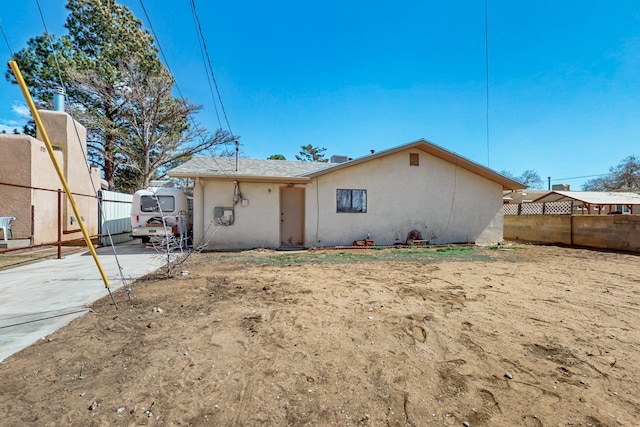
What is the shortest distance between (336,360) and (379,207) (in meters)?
9.37

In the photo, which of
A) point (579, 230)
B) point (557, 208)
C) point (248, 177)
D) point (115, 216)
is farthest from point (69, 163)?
point (557, 208)

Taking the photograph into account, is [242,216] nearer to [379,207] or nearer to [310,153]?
[379,207]

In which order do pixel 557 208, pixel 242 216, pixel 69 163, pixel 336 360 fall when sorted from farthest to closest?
pixel 557 208
pixel 69 163
pixel 242 216
pixel 336 360

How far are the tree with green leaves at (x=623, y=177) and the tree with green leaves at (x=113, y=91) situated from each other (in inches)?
1707

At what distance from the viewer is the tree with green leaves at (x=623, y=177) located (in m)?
30.5

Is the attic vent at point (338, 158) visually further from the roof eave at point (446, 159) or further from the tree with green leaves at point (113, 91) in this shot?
the tree with green leaves at point (113, 91)

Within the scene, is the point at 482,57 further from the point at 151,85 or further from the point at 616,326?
the point at 151,85

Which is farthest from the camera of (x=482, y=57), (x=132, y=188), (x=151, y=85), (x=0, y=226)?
(x=132, y=188)

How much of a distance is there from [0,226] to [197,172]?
5.89 metres

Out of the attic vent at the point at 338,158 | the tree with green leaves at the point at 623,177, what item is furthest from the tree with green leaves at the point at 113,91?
the tree with green leaves at the point at 623,177

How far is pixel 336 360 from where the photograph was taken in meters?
2.66

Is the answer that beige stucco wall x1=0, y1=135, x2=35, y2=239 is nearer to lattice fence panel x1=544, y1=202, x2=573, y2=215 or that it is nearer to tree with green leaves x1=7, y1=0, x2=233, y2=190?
tree with green leaves x1=7, y1=0, x2=233, y2=190

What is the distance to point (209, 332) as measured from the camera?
3.21 metres

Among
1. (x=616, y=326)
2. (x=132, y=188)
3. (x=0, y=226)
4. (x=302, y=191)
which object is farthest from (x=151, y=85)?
(x=616, y=326)
